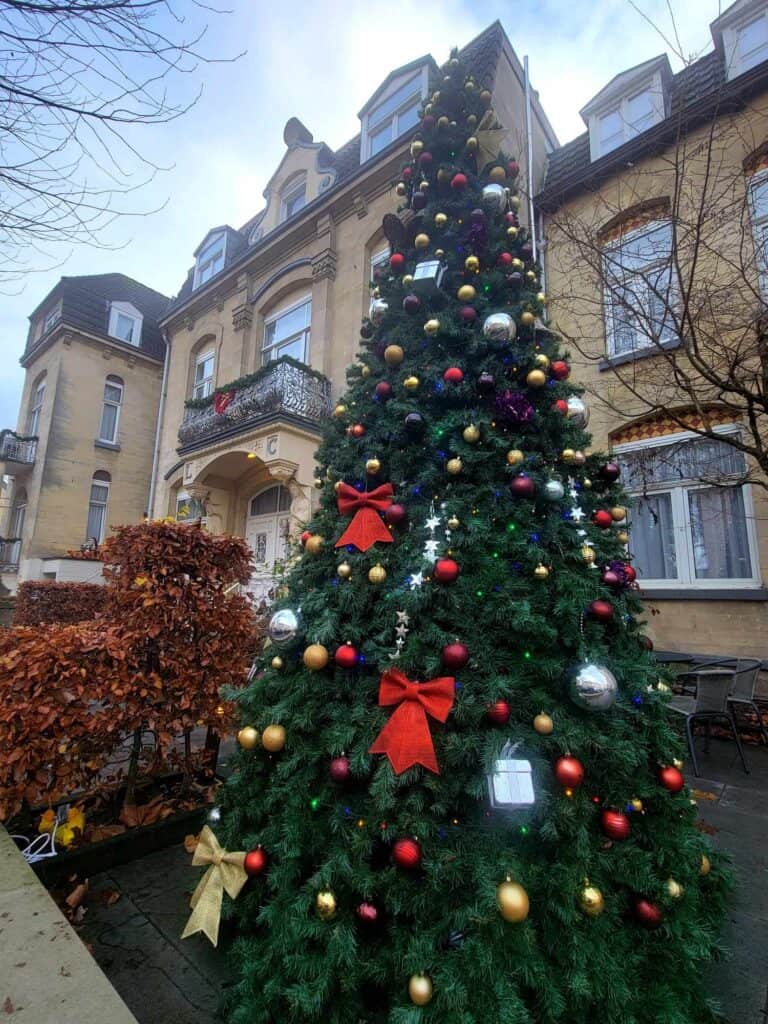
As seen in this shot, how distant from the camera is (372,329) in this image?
272 cm

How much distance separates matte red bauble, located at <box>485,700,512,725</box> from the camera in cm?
156

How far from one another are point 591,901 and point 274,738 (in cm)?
113

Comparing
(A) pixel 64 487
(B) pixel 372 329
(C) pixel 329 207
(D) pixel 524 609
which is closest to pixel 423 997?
(D) pixel 524 609

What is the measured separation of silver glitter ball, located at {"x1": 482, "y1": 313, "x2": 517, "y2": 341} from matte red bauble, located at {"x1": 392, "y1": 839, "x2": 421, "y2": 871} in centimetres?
205

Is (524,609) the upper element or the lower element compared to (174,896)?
upper

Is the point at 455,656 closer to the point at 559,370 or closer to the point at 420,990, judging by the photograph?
the point at 420,990

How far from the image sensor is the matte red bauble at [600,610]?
71.6 inches

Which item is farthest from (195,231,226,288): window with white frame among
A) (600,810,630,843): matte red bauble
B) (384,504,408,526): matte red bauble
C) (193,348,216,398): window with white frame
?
(600,810,630,843): matte red bauble

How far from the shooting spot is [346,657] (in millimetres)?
1820

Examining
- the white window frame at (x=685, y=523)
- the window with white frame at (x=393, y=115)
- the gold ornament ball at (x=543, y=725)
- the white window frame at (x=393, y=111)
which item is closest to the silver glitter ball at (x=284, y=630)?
the gold ornament ball at (x=543, y=725)

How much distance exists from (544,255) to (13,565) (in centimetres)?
1734

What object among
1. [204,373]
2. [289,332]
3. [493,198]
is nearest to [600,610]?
[493,198]

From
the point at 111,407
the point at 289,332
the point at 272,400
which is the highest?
the point at 111,407

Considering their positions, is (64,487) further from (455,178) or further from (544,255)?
(455,178)
